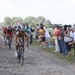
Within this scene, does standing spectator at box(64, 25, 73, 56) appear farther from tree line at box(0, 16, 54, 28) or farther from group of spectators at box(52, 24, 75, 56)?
tree line at box(0, 16, 54, 28)

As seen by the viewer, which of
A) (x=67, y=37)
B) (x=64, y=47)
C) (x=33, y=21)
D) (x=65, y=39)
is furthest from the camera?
(x=33, y=21)

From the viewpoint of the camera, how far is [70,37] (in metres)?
17.3

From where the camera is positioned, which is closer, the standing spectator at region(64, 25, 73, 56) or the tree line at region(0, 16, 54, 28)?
the standing spectator at region(64, 25, 73, 56)

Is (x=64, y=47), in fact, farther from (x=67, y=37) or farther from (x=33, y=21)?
(x=33, y=21)

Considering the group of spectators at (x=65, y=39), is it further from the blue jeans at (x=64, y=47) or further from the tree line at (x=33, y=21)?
the tree line at (x=33, y=21)

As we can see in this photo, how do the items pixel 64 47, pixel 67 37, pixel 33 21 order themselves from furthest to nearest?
pixel 33 21
pixel 64 47
pixel 67 37

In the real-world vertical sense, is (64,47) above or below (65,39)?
below

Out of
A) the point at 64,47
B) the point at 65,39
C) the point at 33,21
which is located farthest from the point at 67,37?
the point at 33,21

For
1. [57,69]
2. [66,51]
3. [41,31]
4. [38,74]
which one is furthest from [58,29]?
[38,74]

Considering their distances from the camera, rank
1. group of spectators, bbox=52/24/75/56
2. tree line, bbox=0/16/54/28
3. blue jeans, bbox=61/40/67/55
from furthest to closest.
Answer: tree line, bbox=0/16/54/28
blue jeans, bbox=61/40/67/55
group of spectators, bbox=52/24/75/56

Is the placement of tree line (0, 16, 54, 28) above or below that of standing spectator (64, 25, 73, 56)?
above

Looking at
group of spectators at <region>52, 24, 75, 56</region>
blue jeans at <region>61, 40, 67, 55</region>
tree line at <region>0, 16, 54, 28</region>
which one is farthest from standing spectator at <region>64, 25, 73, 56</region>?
tree line at <region>0, 16, 54, 28</region>

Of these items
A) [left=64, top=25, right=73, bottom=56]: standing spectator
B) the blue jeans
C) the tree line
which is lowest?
the blue jeans

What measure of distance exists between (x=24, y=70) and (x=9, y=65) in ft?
5.48
